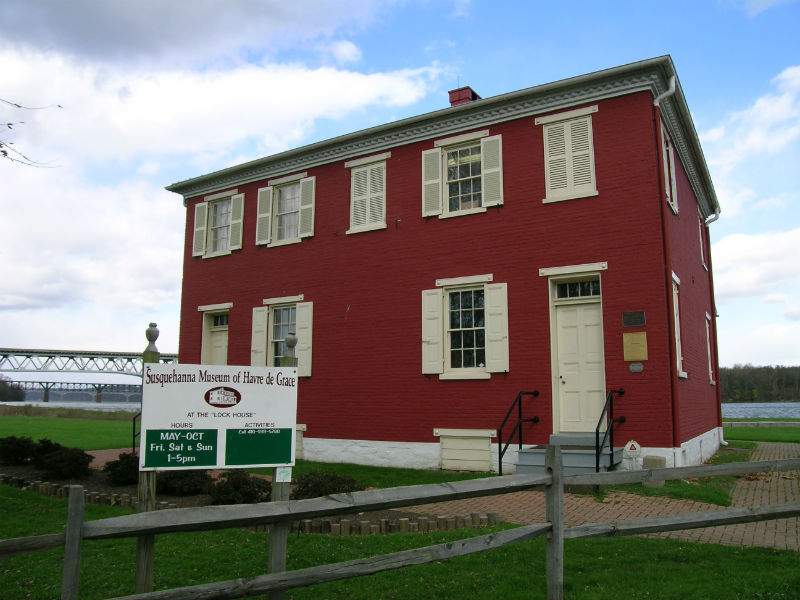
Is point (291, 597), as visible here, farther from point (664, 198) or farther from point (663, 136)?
point (663, 136)

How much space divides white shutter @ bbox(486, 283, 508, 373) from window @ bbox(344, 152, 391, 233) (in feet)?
10.2

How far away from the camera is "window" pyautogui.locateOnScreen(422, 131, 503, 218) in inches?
502

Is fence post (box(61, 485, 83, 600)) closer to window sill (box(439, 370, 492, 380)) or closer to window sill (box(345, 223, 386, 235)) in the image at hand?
window sill (box(439, 370, 492, 380))

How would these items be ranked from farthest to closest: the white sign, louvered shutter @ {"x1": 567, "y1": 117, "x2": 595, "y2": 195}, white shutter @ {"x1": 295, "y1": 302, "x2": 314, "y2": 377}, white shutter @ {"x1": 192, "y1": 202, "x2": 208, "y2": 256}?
white shutter @ {"x1": 192, "y1": 202, "x2": 208, "y2": 256}, white shutter @ {"x1": 295, "y1": 302, "x2": 314, "y2": 377}, louvered shutter @ {"x1": 567, "y1": 117, "x2": 595, "y2": 195}, the white sign

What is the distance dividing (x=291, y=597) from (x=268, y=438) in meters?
1.23

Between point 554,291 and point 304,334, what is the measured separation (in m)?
5.85

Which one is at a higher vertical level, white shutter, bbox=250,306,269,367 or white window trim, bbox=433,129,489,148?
white window trim, bbox=433,129,489,148

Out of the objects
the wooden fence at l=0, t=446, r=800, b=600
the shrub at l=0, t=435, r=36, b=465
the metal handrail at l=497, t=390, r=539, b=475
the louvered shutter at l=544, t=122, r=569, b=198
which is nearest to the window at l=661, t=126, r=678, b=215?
the louvered shutter at l=544, t=122, r=569, b=198

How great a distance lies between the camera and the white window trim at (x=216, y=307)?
53.9ft

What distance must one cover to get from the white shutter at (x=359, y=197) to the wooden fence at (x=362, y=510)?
10167 millimetres

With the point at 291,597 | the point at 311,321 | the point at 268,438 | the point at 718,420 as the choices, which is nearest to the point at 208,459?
the point at 268,438

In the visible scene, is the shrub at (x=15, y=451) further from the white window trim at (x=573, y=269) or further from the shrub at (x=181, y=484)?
the white window trim at (x=573, y=269)

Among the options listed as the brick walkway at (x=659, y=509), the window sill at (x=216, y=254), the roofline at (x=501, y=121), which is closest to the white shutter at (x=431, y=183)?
the roofline at (x=501, y=121)

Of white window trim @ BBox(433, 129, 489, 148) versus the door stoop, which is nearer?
the door stoop
